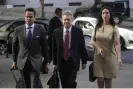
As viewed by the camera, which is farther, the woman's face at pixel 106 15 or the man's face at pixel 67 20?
the woman's face at pixel 106 15

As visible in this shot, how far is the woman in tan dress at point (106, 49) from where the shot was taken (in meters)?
6.09

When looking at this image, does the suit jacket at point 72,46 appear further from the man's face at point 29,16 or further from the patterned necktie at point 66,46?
the man's face at point 29,16

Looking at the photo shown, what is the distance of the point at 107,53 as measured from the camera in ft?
20.0

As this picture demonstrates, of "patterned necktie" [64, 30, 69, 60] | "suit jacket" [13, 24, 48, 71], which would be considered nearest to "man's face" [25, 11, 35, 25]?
"suit jacket" [13, 24, 48, 71]

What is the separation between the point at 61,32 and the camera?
6.04m

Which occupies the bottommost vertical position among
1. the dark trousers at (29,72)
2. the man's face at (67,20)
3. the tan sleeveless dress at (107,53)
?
the dark trousers at (29,72)

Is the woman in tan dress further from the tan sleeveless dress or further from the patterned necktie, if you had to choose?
the patterned necktie

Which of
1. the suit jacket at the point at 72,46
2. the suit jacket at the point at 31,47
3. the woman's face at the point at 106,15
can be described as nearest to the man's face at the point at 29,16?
the suit jacket at the point at 31,47

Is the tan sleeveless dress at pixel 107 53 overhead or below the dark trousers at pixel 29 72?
overhead

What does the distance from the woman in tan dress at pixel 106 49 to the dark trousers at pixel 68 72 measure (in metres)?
0.44

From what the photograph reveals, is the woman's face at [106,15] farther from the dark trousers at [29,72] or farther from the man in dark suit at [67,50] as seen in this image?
the dark trousers at [29,72]

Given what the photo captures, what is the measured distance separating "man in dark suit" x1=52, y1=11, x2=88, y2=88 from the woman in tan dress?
0.32 m

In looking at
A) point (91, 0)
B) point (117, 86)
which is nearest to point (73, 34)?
point (117, 86)

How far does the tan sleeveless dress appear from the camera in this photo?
608 cm
